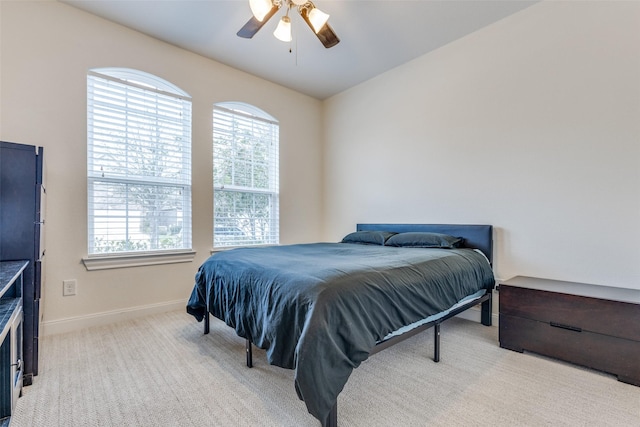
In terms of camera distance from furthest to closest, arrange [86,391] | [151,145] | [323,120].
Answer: [323,120]
[151,145]
[86,391]

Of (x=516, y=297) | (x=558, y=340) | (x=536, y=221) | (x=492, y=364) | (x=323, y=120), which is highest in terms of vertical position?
(x=323, y=120)

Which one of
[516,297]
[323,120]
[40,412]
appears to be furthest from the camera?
[323,120]

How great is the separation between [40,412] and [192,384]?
27.9 inches

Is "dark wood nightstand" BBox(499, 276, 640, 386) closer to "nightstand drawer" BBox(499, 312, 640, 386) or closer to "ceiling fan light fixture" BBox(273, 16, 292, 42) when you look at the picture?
"nightstand drawer" BBox(499, 312, 640, 386)

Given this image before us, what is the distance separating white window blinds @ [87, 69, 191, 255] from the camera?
2.76 metres

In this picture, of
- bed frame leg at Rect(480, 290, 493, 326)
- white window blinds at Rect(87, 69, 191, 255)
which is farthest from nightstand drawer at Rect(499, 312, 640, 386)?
white window blinds at Rect(87, 69, 191, 255)

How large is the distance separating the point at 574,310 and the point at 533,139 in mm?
1477

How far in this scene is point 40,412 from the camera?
148 centimetres

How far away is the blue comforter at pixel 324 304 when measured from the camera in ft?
4.17

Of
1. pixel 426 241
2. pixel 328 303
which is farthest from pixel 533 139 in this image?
pixel 328 303

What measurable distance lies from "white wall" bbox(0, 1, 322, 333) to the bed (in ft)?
3.23

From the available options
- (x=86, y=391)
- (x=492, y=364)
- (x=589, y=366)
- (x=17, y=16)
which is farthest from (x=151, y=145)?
(x=589, y=366)

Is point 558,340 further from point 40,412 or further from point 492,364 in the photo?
point 40,412

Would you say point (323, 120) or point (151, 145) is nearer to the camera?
point (151, 145)
